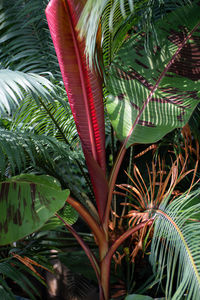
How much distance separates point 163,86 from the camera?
1228 millimetres

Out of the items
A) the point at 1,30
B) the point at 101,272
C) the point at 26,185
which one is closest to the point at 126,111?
the point at 26,185

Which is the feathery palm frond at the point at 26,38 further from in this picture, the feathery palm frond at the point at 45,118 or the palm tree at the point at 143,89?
the palm tree at the point at 143,89

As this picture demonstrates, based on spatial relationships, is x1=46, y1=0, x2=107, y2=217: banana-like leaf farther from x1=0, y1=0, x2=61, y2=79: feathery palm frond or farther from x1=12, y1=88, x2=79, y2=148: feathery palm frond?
x1=0, y1=0, x2=61, y2=79: feathery palm frond

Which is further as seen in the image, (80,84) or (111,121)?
(111,121)

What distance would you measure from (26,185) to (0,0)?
110 cm

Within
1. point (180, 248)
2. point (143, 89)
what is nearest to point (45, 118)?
point (143, 89)

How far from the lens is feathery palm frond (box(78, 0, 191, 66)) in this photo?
2.48 feet

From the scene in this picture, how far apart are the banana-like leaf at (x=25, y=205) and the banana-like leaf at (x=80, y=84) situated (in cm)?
23

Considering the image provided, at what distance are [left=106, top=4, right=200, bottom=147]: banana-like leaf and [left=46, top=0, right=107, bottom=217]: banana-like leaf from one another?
0.10 meters

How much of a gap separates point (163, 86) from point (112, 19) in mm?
329

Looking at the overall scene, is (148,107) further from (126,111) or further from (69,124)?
(69,124)

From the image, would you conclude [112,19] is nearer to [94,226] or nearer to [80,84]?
[80,84]

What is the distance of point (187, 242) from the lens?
880 millimetres

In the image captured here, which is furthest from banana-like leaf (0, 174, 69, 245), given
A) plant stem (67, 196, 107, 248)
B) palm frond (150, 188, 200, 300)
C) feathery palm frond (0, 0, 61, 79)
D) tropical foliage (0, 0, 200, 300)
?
feathery palm frond (0, 0, 61, 79)
